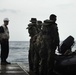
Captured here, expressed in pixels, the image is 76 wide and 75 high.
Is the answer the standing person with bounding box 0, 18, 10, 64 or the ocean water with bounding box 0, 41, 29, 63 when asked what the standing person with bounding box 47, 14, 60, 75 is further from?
the ocean water with bounding box 0, 41, 29, 63

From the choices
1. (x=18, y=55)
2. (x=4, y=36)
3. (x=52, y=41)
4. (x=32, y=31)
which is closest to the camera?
(x=52, y=41)

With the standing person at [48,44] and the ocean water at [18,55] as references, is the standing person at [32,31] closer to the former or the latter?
the standing person at [48,44]

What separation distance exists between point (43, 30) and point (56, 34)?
0.41m

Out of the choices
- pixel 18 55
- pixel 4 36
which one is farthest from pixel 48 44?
pixel 18 55

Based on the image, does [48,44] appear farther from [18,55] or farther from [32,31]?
[18,55]

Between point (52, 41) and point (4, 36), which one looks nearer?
point (52, 41)

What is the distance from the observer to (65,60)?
40.1 ft

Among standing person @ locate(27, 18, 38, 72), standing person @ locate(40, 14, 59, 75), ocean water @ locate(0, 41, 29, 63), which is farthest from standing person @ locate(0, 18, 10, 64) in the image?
ocean water @ locate(0, 41, 29, 63)

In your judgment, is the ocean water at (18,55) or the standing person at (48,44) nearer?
the standing person at (48,44)

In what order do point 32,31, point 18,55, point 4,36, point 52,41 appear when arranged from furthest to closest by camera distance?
point 18,55 < point 4,36 < point 32,31 < point 52,41

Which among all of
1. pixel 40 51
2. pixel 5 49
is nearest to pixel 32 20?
pixel 40 51

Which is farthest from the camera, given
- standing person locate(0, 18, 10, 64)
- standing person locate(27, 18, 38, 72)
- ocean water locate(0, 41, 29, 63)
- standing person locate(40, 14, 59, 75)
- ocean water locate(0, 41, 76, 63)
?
ocean water locate(0, 41, 76, 63)

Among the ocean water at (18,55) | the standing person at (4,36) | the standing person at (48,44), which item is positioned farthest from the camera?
the ocean water at (18,55)

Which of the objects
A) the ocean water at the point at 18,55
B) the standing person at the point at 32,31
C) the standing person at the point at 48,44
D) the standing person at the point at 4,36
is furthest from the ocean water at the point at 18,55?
the standing person at the point at 48,44
